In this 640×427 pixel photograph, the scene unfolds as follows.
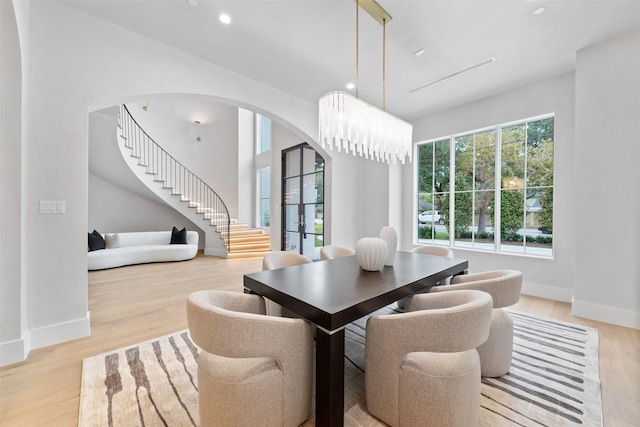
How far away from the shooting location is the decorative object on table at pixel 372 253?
6.74 ft

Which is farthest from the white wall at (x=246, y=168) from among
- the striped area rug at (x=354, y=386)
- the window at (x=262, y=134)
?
the striped area rug at (x=354, y=386)

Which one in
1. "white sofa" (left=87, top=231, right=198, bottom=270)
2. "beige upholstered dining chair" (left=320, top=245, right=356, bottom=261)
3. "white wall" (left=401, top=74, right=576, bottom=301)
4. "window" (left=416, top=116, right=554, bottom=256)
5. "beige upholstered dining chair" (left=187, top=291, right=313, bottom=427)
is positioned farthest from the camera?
"white sofa" (left=87, top=231, right=198, bottom=270)

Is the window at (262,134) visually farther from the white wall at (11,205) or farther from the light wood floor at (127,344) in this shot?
the white wall at (11,205)

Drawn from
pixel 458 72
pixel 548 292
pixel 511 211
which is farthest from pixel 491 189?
pixel 458 72

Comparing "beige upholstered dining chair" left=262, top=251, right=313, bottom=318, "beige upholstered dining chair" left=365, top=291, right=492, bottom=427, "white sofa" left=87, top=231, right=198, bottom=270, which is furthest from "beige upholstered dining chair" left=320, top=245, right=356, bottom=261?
"white sofa" left=87, top=231, right=198, bottom=270

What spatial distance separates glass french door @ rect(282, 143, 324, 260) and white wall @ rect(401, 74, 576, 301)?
305 centimetres

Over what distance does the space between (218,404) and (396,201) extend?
453cm

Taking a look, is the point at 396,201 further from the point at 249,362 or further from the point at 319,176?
the point at 249,362

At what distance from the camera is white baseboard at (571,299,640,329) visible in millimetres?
2664

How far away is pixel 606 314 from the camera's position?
9.18 feet

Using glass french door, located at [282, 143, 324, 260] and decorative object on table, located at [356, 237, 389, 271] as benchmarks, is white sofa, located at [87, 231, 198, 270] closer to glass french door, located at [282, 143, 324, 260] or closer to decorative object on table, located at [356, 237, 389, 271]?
glass french door, located at [282, 143, 324, 260]

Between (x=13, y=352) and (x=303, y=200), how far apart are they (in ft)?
16.2

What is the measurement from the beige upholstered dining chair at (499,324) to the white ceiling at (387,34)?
2.34m

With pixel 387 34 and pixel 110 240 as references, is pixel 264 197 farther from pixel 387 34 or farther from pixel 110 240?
pixel 387 34
